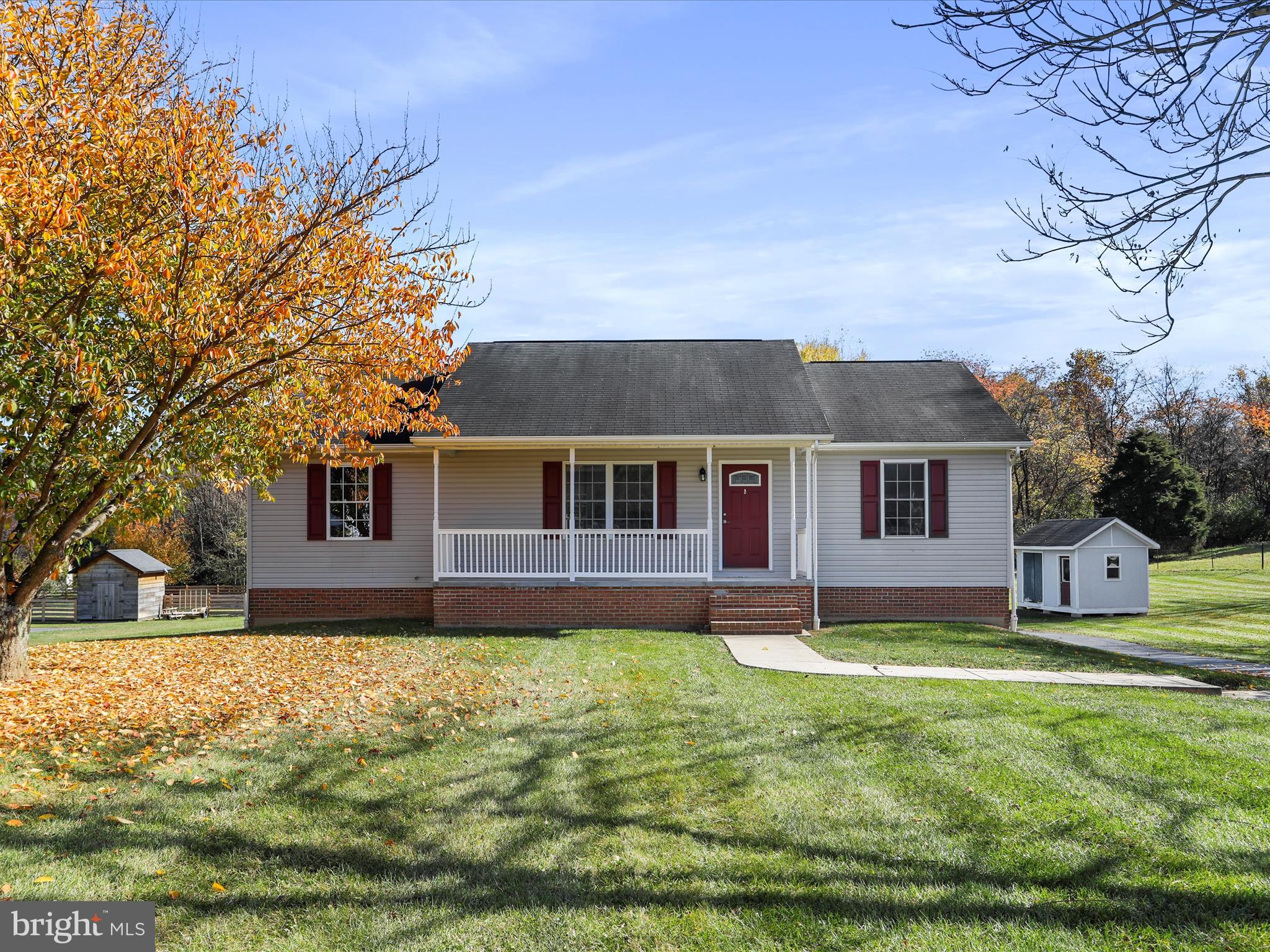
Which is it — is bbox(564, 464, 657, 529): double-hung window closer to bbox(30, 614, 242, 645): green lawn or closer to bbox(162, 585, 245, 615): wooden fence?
bbox(30, 614, 242, 645): green lawn

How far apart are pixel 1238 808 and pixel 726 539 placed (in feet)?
36.0

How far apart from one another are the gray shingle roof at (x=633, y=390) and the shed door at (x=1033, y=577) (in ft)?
29.2

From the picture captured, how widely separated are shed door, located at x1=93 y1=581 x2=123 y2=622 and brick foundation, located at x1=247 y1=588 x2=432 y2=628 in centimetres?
1587

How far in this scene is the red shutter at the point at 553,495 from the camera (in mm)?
16016

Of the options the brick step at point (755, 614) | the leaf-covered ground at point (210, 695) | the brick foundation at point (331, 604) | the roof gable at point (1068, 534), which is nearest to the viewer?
the leaf-covered ground at point (210, 695)

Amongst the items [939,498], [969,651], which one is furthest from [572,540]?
[939,498]

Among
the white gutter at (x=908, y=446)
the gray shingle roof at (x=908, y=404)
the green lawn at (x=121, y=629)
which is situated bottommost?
the green lawn at (x=121, y=629)

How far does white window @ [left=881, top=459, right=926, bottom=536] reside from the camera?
16.2 meters

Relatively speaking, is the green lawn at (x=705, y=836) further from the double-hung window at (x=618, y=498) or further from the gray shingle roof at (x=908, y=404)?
the gray shingle roof at (x=908, y=404)

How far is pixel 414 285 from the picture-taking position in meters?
9.62

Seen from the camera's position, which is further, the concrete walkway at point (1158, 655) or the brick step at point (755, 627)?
the brick step at point (755, 627)

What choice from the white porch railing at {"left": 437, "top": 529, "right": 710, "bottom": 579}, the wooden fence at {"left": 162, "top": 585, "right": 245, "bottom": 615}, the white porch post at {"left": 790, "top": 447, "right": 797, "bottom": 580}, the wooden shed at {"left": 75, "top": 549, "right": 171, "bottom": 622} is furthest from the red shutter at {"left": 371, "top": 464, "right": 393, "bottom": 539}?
the wooden shed at {"left": 75, "top": 549, "right": 171, "bottom": 622}

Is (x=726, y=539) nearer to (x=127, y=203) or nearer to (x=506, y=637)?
(x=506, y=637)

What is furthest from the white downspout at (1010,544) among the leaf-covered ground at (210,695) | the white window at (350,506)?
the white window at (350,506)
